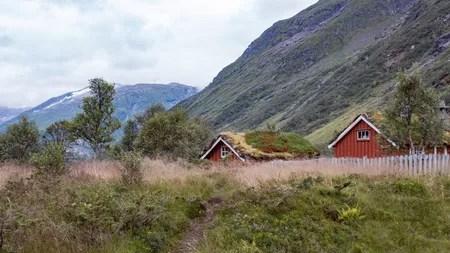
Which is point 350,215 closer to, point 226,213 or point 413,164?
point 226,213

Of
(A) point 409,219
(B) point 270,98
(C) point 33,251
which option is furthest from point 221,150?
(B) point 270,98

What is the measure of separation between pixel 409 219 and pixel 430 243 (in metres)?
0.99

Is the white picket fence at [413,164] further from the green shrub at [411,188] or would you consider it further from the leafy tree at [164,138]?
the leafy tree at [164,138]

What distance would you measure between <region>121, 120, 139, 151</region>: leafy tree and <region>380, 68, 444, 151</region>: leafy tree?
41.8 metres

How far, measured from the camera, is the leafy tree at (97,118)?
26.1 m

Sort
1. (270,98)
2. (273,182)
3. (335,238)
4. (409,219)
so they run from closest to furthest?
(335,238), (409,219), (273,182), (270,98)

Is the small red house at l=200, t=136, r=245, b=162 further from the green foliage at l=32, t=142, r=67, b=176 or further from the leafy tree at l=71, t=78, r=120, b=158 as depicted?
the green foliage at l=32, t=142, r=67, b=176

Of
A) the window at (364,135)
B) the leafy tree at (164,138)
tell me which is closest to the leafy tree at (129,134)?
the leafy tree at (164,138)

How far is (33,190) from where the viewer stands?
802 cm

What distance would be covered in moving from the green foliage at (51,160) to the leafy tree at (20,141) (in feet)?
122

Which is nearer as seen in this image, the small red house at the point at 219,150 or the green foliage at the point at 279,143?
the green foliage at the point at 279,143

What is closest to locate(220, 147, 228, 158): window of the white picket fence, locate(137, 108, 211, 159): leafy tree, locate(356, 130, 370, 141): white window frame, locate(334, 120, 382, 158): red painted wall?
locate(137, 108, 211, 159): leafy tree

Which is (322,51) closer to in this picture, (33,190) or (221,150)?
(221,150)

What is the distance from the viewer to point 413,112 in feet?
53.5
